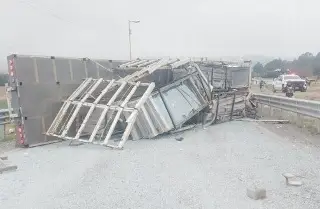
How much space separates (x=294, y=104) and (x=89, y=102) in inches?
239

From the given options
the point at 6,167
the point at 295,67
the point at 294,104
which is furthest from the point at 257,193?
the point at 295,67

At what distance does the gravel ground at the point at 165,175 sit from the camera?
455cm

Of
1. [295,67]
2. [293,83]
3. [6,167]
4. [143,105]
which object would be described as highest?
[143,105]

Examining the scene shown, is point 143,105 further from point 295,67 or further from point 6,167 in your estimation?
point 295,67

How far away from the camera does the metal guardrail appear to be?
9.69 m

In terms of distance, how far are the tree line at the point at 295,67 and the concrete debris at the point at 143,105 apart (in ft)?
174

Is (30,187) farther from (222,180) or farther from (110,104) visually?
(110,104)

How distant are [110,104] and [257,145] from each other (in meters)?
3.55

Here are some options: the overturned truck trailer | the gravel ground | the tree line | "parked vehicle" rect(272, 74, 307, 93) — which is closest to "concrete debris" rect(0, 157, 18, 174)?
the gravel ground

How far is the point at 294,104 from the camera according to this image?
36.7 ft

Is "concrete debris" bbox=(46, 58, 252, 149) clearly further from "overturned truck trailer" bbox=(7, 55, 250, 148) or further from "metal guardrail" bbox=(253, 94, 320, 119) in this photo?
"metal guardrail" bbox=(253, 94, 320, 119)

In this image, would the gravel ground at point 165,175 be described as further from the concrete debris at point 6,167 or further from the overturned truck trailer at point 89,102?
the overturned truck trailer at point 89,102

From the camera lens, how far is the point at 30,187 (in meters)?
5.32

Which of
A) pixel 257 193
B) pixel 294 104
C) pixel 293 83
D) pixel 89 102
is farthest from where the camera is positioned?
pixel 293 83
